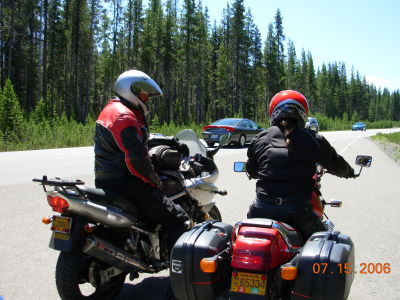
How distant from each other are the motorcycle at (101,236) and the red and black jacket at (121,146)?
22cm

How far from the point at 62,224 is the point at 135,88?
4.45 ft

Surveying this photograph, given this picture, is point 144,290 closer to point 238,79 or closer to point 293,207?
point 293,207

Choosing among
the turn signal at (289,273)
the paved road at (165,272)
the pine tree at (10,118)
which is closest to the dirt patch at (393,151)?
Answer: the paved road at (165,272)

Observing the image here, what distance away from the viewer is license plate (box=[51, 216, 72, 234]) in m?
3.16

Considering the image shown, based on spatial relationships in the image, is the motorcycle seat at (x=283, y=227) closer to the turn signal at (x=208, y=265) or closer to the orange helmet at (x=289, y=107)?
the turn signal at (x=208, y=265)

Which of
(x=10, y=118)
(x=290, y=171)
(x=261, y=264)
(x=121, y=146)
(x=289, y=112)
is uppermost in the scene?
(x=10, y=118)

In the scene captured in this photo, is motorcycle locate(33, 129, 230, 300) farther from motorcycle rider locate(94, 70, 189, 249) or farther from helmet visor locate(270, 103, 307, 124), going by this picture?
helmet visor locate(270, 103, 307, 124)

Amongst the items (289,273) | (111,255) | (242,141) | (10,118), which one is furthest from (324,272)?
(242,141)

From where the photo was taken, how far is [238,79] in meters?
70.4

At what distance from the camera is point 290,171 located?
2951 mm

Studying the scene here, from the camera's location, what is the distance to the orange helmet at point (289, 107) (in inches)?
126

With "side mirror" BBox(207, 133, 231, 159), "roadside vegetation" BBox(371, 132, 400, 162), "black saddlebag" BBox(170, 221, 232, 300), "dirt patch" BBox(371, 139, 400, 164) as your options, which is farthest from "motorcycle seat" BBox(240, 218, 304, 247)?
"roadside vegetation" BBox(371, 132, 400, 162)

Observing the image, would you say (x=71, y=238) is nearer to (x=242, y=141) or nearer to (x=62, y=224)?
(x=62, y=224)

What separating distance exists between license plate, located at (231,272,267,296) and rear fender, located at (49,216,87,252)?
139cm
